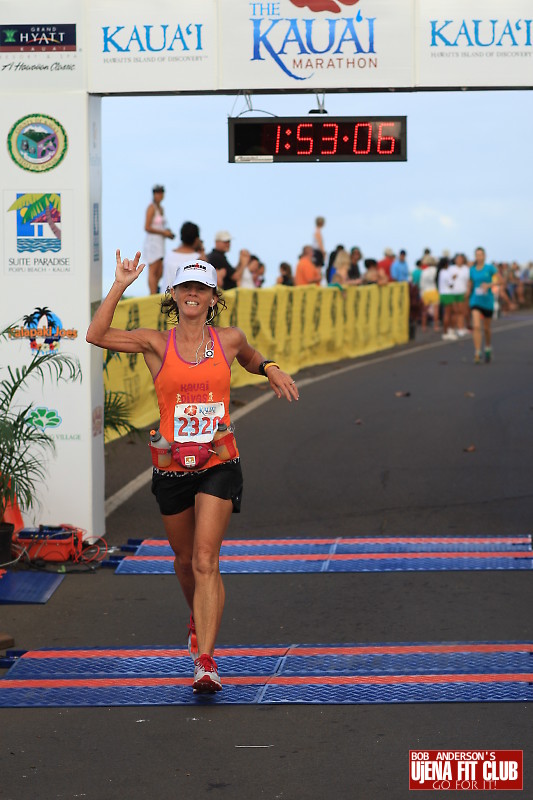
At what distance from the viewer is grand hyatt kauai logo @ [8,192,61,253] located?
10.8m

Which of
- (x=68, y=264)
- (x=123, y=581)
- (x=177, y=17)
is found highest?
(x=177, y=17)

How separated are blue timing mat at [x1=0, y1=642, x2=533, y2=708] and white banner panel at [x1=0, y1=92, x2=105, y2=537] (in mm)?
3160

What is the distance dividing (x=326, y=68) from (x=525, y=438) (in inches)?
280

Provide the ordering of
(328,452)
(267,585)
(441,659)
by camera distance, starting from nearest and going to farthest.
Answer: (441,659)
(267,585)
(328,452)

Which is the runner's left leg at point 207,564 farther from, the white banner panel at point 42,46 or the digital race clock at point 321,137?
the white banner panel at point 42,46

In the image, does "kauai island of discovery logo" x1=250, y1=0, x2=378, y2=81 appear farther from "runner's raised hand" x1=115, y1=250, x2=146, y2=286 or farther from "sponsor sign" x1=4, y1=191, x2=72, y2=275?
"runner's raised hand" x1=115, y1=250, x2=146, y2=286

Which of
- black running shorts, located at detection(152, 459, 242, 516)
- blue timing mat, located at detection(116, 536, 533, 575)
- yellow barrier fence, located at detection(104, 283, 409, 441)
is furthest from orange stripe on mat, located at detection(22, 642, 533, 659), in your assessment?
yellow barrier fence, located at detection(104, 283, 409, 441)

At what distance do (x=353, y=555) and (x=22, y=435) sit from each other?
2.55 meters

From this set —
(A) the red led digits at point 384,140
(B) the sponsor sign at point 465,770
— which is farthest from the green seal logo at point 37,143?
(B) the sponsor sign at point 465,770

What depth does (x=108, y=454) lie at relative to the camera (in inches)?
627

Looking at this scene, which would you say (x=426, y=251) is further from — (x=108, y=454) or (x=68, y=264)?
(x=68, y=264)

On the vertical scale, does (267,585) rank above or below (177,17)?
below

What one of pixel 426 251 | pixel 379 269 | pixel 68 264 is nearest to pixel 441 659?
pixel 68 264

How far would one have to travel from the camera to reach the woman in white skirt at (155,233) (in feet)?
71.2
